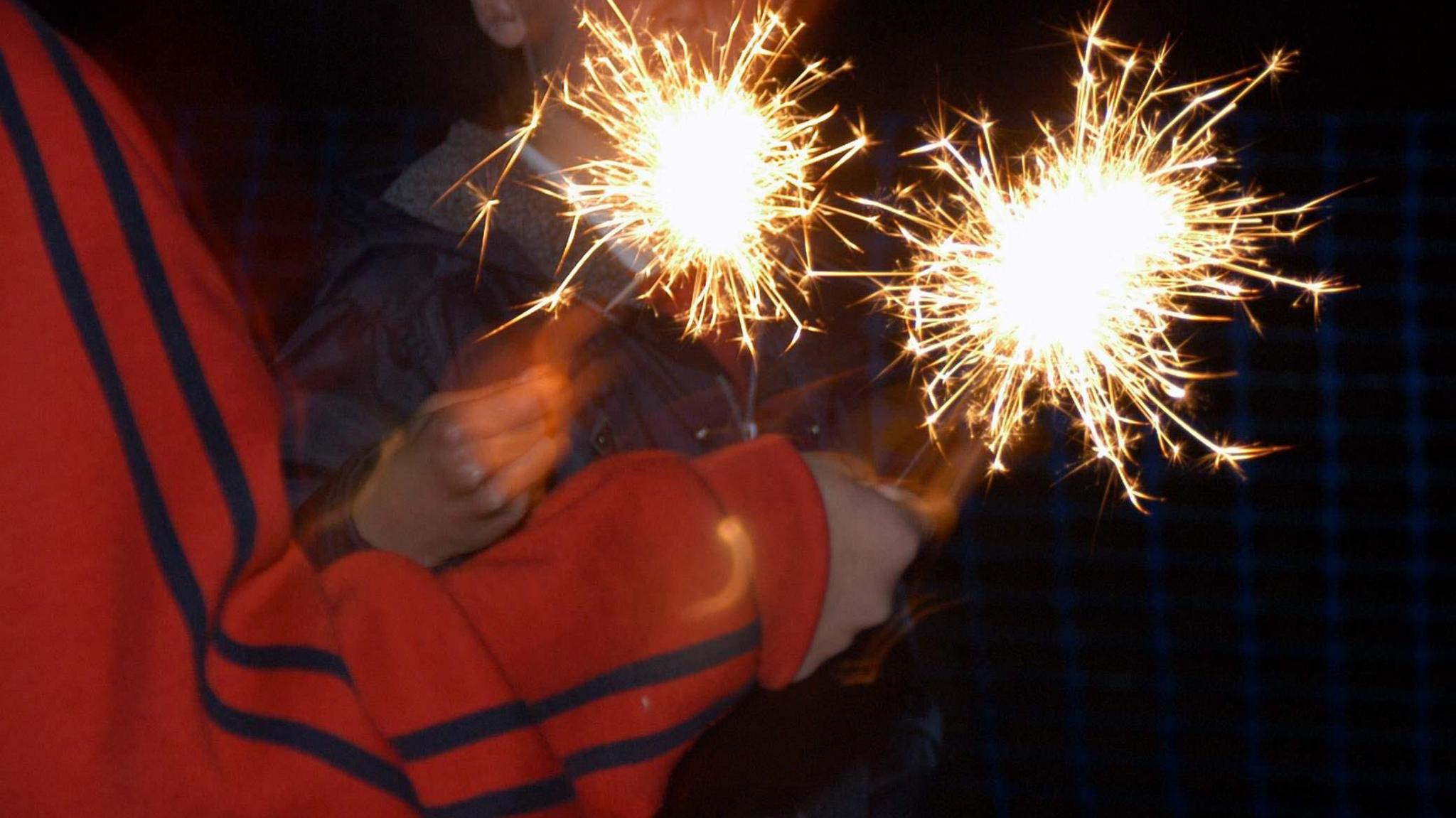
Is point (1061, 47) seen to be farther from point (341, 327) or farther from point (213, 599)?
point (213, 599)

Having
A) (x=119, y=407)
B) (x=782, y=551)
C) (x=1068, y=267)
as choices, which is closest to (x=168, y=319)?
(x=119, y=407)

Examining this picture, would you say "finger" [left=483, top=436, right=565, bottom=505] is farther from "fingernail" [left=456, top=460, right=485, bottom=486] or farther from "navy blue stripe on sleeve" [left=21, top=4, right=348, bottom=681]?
"navy blue stripe on sleeve" [left=21, top=4, right=348, bottom=681]

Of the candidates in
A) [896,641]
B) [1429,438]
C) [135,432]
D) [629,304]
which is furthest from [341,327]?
[1429,438]

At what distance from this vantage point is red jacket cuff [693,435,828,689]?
0.49 metres

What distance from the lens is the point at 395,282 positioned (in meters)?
0.75

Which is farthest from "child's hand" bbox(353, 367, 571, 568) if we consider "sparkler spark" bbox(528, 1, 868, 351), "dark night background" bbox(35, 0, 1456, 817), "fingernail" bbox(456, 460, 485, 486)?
"dark night background" bbox(35, 0, 1456, 817)

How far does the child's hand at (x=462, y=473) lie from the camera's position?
0.49 m

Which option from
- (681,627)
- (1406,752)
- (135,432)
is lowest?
(1406,752)

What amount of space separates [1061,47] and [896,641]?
0.76 m

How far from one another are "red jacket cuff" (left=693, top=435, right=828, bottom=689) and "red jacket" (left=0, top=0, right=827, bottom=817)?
8 centimetres

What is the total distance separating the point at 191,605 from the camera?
320 millimetres

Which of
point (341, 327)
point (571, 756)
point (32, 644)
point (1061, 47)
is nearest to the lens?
point (32, 644)

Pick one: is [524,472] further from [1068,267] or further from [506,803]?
[1068,267]

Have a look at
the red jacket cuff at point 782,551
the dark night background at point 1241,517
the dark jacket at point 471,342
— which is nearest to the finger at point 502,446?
the red jacket cuff at point 782,551
